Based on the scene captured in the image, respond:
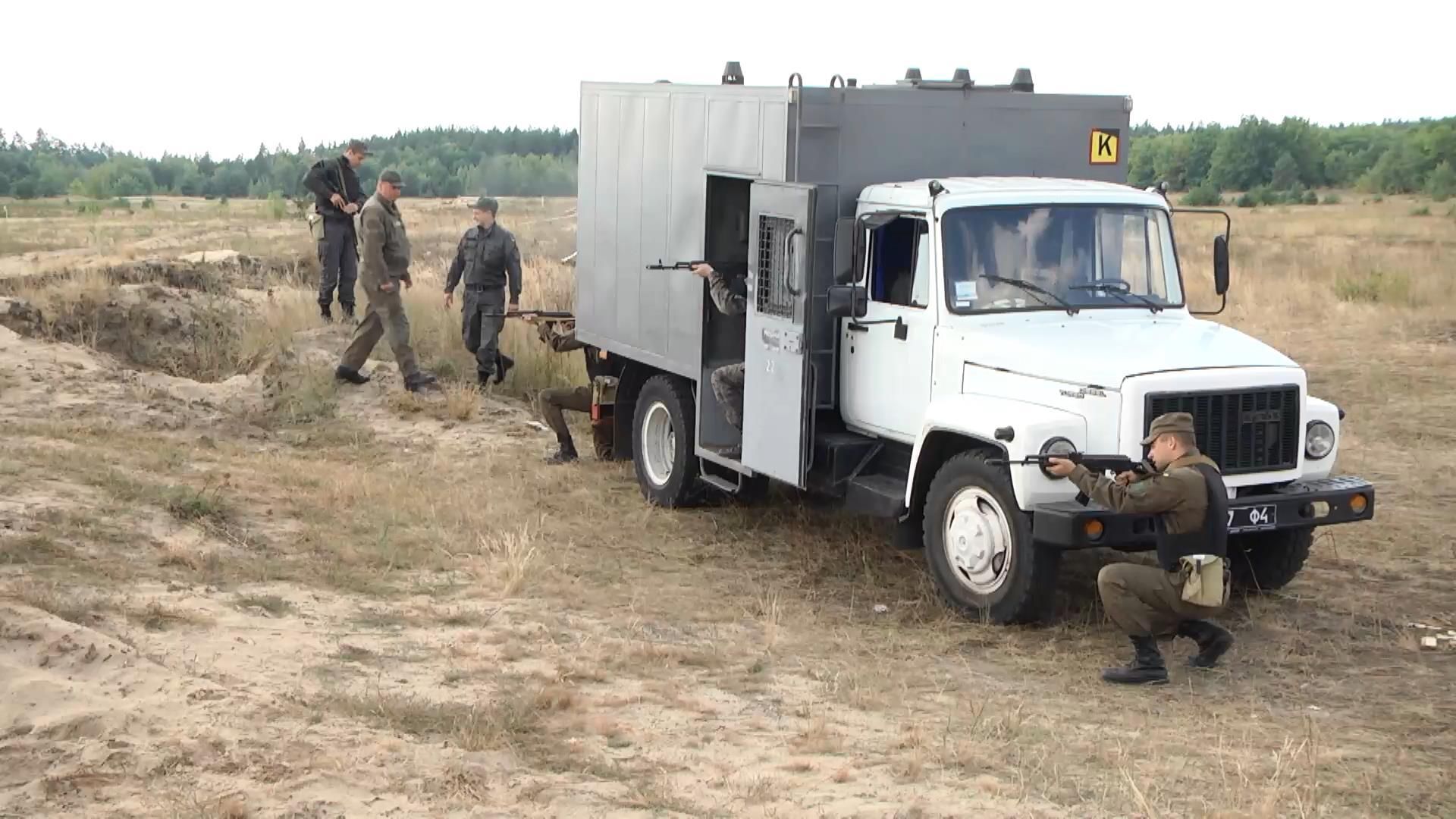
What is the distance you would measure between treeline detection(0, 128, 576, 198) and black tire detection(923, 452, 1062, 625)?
37.6 meters

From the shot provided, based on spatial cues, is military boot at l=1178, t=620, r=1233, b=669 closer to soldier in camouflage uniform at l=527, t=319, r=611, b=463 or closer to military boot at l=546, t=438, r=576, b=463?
soldier in camouflage uniform at l=527, t=319, r=611, b=463

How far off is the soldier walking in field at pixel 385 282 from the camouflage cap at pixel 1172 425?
8.58 metres

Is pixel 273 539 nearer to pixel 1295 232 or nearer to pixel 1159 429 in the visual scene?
pixel 1159 429

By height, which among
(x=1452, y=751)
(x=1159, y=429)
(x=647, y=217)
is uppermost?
(x=647, y=217)

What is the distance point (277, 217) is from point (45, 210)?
31.5 ft

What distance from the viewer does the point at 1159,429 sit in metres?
7.85

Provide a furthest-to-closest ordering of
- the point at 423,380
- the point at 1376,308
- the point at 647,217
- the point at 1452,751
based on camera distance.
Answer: the point at 1376,308 → the point at 423,380 → the point at 647,217 → the point at 1452,751

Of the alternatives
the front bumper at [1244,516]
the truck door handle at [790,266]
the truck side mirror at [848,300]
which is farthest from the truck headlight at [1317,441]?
the truck door handle at [790,266]

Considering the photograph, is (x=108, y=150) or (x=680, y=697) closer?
(x=680, y=697)

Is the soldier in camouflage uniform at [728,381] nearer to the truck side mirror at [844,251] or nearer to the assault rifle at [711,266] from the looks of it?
the assault rifle at [711,266]

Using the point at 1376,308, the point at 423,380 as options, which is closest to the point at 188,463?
the point at 423,380

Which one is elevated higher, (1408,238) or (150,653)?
(1408,238)

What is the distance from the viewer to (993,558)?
886cm

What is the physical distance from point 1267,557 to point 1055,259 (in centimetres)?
212
